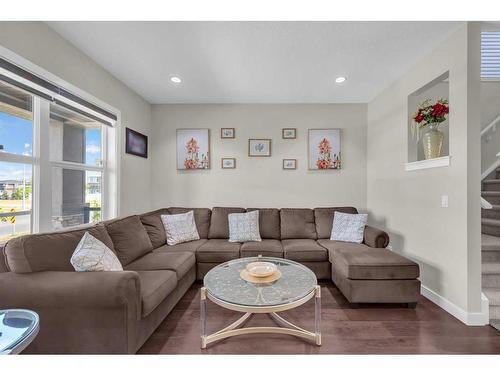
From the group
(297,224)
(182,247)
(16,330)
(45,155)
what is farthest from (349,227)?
(45,155)

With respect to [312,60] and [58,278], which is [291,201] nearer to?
[312,60]

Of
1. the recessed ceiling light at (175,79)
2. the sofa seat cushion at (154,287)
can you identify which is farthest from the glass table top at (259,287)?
the recessed ceiling light at (175,79)

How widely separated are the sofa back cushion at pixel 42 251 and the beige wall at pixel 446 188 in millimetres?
3199

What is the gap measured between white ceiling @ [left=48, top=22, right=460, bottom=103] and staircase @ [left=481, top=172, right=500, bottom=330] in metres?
2.00

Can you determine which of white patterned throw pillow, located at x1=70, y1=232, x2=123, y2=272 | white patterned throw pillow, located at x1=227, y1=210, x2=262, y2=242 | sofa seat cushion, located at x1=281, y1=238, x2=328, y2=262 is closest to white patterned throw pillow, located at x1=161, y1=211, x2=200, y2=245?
white patterned throw pillow, located at x1=227, y1=210, x2=262, y2=242

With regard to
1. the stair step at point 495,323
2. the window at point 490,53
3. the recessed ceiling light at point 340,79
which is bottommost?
the stair step at point 495,323

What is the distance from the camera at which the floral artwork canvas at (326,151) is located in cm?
358

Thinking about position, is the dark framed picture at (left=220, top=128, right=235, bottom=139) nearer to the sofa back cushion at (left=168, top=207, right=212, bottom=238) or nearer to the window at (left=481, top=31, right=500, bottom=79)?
the sofa back cushion at (left=168, top=207, right=212, bottom=238)

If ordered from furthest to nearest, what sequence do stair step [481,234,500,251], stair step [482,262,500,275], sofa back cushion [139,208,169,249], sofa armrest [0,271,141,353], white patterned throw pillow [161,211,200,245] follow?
1. white patterned throw pillow [161,211,200,245]
2. sofa back cushion [139,208,169,249]
3. stair step [481,234,500,251]
4. stair step [482,262,500,275]
5. sofa armrest [0,271,141,353]

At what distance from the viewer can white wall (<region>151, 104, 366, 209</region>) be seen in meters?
3.60

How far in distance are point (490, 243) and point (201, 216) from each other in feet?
11.1

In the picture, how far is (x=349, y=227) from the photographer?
299 centimetres

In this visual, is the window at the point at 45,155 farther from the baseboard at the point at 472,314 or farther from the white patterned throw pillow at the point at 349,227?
the baseboard at the point at 472,314

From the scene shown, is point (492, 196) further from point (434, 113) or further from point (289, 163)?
point (289, 163)
